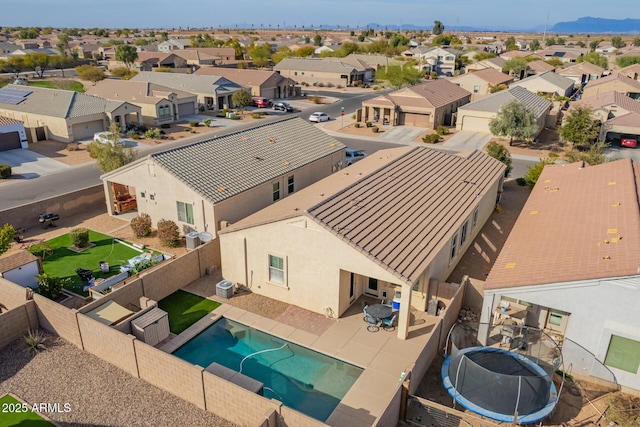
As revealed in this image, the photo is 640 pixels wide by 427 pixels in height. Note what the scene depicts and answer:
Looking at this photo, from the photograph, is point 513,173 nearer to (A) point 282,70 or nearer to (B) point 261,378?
(B) point 261,378

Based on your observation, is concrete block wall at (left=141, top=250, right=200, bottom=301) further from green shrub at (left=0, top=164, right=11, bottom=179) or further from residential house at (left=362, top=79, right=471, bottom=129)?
residential house at (left=362, top=79, right=471, bottom=129)

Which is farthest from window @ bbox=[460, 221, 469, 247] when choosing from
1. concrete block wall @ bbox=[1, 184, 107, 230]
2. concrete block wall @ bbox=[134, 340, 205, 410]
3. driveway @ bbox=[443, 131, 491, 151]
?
driveway @ bbox=[443, 131, 491, 151]

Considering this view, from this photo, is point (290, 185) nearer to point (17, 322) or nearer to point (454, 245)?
point (454, 245)

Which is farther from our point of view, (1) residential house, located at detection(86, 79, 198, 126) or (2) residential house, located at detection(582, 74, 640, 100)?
(2) residential house, located at detection(582, 74, 640, 100)

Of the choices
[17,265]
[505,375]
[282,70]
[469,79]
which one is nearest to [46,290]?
[17,265]

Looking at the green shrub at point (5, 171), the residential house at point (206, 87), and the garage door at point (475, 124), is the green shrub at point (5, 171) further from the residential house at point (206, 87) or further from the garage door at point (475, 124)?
the garage door at point (475, 124)

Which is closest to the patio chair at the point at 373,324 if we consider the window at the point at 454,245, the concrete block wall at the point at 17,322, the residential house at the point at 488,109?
the window at the point at 454,245
